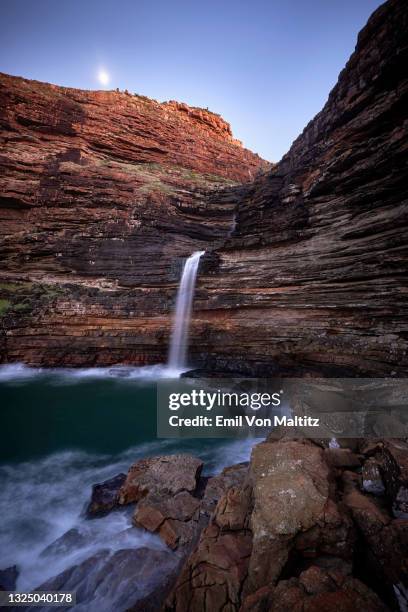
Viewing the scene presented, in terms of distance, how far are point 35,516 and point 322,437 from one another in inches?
270

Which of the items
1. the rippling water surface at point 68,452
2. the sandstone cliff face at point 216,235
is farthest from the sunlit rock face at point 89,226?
the rippling water surface at point 68,452

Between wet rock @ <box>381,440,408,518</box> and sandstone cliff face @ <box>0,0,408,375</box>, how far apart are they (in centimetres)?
595

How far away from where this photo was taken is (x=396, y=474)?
403 centimetres

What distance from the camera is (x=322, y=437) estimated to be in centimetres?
636

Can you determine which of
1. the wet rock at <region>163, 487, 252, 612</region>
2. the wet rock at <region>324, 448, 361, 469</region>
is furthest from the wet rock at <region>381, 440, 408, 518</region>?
the wet rock at <region>163, 487, 252, 612</region>

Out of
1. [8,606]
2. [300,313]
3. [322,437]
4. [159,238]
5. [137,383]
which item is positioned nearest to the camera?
[8,606]

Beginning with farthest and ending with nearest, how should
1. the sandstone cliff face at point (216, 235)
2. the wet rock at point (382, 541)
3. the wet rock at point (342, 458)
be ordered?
the sandstone cliff face at point (216, 235), the wet rock at point (342, 458), the wet rock at point (382, 541)

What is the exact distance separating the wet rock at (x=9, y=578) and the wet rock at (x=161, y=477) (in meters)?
1.92

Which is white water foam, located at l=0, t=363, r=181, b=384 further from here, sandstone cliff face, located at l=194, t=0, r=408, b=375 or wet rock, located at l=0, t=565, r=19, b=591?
wet rock, located at l=0, t=565, r=19, b=591

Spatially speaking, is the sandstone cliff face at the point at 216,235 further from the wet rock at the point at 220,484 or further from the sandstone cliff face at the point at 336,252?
the wet rock at the point at 220,484

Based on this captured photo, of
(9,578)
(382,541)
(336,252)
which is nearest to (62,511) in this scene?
(9,578)

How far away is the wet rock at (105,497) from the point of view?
574 cm

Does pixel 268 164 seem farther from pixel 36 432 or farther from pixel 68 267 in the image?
pixel 36 432

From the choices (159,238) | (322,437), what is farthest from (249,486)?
(159,238)
